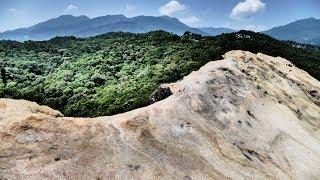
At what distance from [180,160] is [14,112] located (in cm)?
1007

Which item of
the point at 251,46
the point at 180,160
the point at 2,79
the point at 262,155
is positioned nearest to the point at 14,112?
the point at 180,160

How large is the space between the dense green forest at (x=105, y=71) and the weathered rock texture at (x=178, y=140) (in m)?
14.4

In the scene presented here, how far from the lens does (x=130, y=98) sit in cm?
4700

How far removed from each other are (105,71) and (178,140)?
48.8 metres

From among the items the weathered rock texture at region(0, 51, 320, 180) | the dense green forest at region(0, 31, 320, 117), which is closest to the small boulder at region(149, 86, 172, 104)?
the weathered rock texture at region(0, 51, 320, 180)

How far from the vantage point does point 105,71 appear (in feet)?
228

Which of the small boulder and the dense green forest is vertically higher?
the small boulder

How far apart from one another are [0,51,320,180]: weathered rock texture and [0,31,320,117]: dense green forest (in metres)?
14.4

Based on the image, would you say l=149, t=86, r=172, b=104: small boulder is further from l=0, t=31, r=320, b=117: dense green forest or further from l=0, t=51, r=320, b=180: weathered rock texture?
l=0, t=31, r=320, b=117: dense green forest

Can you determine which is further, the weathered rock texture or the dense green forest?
the dense green forest

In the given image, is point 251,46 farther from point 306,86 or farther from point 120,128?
point 120,128

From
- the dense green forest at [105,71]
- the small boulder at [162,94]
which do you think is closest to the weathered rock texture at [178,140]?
the small boulder at [162,94]

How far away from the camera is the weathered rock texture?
19.5m

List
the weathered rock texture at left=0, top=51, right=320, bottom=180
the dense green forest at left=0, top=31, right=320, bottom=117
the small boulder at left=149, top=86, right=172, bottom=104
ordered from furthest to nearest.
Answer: the dense green forest at left=0, top=31, right=320, bottom=117
the small boulder at left=149, top=86, right=172, bottom=104
the weathered rock texture at left=0, top=51, right=320, bottom=180
